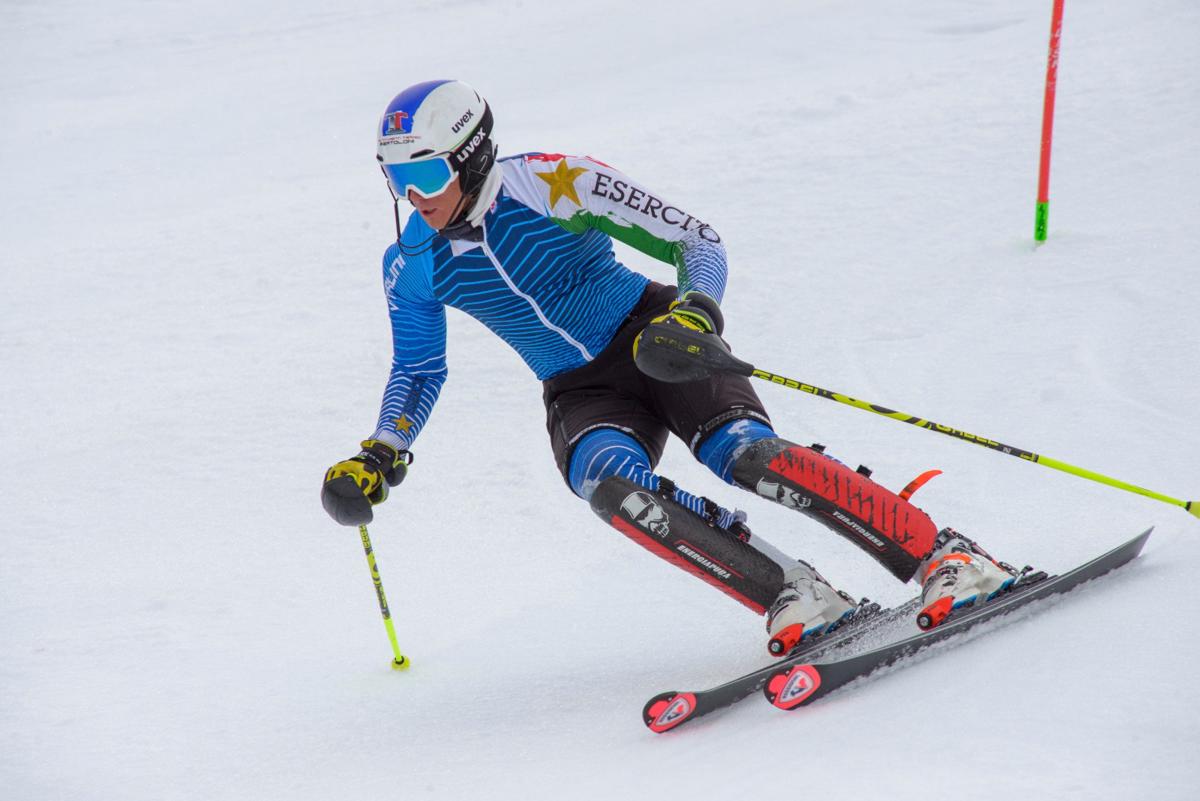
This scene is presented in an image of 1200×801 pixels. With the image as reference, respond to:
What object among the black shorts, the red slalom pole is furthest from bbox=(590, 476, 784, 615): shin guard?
the red slalom pole

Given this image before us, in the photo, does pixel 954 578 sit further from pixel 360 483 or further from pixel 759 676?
pixel 360 483

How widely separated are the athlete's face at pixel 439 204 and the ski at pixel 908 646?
1.71 metres

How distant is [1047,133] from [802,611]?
14.3ft

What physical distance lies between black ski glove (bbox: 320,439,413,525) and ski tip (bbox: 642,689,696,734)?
3.70 ft

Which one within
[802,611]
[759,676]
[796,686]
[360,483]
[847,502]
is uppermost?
[360,483]

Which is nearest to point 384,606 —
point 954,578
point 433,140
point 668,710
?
point 668,710

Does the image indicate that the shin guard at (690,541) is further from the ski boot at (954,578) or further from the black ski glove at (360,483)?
the black ski glove at (360,483)

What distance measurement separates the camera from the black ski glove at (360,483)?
3.62 meters

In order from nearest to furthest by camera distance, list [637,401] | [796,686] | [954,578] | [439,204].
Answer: [796,686] → [954,578] → [439,204] → [637,401]

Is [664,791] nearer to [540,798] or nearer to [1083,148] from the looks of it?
[540,798]

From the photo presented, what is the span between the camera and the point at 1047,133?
653 centimetres

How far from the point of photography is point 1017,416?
16.9 ft

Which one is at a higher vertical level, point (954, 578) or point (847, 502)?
point (847, 502)

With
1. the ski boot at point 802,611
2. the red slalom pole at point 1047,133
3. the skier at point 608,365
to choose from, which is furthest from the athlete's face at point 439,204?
the red slalom pole at point 1047,133
